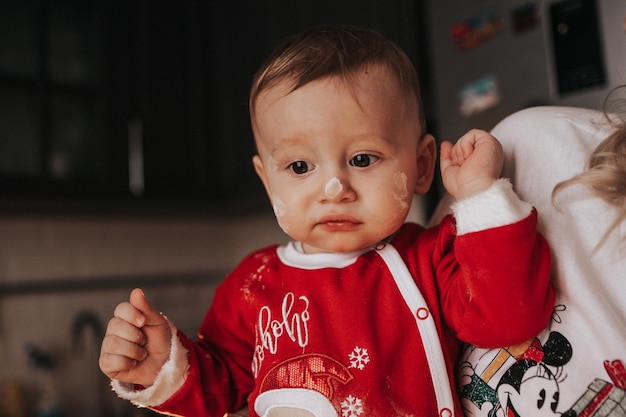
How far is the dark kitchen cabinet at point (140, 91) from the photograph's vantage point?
6.85ft

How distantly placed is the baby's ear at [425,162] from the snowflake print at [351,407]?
0.96ft

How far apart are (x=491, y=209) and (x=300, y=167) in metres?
0.24

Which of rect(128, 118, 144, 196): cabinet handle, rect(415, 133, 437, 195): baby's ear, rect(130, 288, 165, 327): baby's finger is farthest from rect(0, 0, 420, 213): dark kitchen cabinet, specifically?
rect(130, 288, 165, 327): baby's finger

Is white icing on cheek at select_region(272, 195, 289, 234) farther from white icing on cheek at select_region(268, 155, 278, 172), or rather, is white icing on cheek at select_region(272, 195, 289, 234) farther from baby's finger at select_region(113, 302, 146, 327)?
baby's finger at select_region(113, 302, 146, 327)

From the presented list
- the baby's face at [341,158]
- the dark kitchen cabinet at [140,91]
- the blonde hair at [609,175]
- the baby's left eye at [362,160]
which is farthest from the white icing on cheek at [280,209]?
the dark kitchen cabinet at [140,91]

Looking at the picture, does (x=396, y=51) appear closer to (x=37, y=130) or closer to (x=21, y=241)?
(x=37, y=130)

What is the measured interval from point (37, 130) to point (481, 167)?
6.22 ft

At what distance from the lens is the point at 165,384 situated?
0.76 metres

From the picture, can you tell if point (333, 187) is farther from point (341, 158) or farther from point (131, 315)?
point (131, 315)

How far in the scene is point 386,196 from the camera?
2.36ft

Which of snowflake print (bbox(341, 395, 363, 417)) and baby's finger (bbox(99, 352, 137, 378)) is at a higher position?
baby's finger (bbox(99, 352, 137, 378))

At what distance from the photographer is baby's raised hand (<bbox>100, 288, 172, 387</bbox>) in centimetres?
73

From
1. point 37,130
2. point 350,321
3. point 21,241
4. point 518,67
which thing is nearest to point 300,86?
point 350,321

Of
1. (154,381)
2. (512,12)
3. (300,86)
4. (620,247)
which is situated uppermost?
(512,12)
